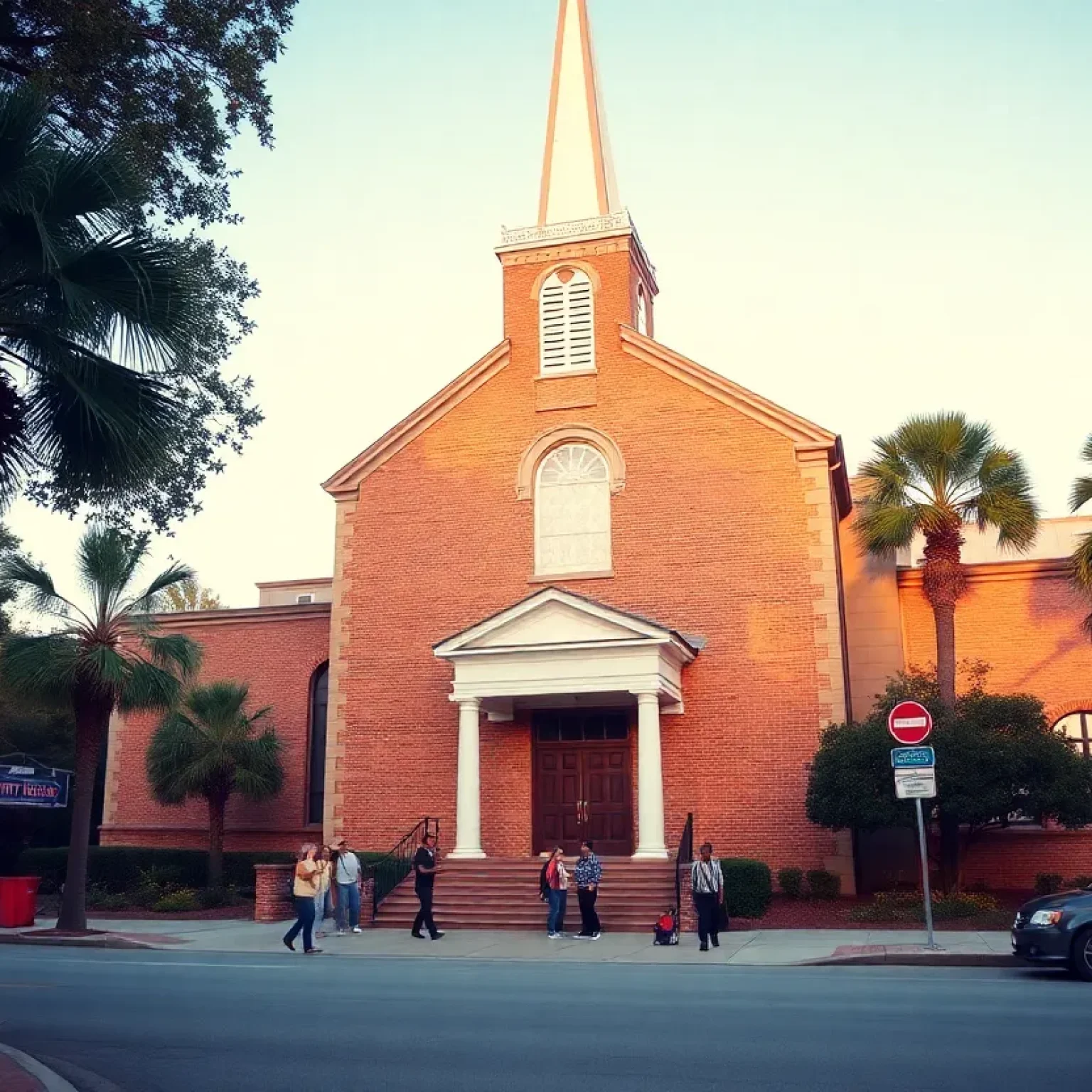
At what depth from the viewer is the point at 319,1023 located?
400 inches

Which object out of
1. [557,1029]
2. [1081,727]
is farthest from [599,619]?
[557,1029]

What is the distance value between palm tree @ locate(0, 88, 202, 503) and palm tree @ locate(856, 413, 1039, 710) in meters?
16.4

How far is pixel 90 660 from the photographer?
2250 centimetres

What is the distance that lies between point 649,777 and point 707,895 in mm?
4830

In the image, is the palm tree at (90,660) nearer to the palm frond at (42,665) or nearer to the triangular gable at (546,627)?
the palm frond at (42,665)

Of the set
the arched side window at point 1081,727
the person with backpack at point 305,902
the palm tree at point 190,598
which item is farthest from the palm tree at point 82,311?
the palm tree at point 190,598

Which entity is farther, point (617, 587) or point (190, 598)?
point (190, 598)

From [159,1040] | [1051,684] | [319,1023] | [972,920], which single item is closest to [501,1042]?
[319,1023]

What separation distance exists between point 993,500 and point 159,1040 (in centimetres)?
1897

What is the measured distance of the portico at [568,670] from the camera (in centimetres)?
2280

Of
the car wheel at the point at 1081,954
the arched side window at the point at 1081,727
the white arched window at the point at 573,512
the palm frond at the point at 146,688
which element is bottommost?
the car wheel at the point at 1081,954

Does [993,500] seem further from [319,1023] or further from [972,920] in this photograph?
[319,1023]

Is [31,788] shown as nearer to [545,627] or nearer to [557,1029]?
[545,627]

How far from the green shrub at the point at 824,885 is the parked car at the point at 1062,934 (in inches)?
353
